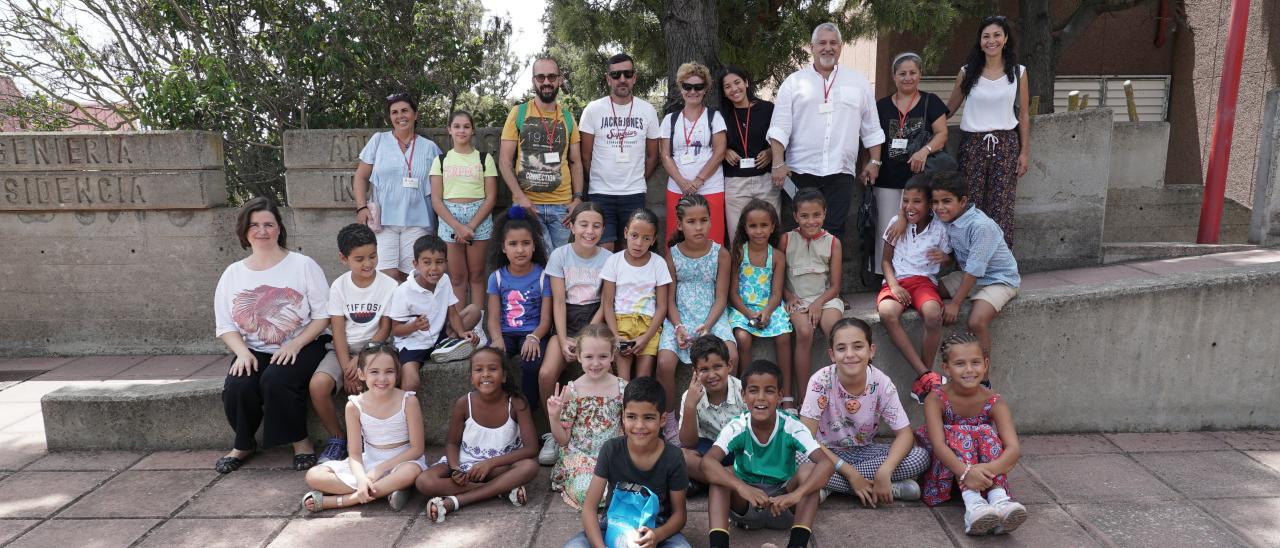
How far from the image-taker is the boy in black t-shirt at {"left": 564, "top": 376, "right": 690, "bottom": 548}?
3.31m

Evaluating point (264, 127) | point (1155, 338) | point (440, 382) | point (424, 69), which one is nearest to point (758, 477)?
point (440, 382)

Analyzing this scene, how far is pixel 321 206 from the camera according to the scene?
6180mm

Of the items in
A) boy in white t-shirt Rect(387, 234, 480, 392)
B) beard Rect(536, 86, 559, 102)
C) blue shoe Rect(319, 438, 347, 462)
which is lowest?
blue shoe Rect(319, 438, 347, 462)

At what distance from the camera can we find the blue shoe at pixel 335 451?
4.35 m

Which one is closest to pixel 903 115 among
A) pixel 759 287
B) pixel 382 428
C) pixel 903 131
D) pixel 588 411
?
pixel 903 131

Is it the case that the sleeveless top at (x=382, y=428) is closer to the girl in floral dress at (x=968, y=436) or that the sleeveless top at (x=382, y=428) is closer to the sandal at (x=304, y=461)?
the sandal at (x=304, y=461)

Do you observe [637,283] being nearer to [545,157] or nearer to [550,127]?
[545,157]

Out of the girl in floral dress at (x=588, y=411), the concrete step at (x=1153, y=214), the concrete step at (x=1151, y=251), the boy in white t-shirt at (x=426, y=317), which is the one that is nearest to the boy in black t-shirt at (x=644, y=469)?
the girl in floral dress at (x=588, y=411)

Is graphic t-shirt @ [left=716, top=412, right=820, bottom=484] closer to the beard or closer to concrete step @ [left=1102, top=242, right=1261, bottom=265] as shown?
the beard

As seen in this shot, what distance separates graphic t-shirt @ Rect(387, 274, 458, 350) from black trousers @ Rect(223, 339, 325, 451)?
0.52 meters

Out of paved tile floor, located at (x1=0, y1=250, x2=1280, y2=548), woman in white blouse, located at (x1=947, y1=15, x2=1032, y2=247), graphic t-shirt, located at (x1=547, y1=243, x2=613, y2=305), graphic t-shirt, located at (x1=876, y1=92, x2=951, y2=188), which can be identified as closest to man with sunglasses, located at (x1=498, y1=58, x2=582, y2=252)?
graphic t-shirt, located at (x1=547, y1=243, x2=613, y2=305)

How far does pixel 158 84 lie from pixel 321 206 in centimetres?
192

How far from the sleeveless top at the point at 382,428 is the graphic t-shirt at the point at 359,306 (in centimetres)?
52

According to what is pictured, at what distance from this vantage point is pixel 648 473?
11.0 ft
